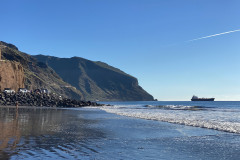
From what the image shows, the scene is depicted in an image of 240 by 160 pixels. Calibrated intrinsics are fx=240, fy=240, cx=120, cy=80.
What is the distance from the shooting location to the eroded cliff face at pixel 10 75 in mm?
77981

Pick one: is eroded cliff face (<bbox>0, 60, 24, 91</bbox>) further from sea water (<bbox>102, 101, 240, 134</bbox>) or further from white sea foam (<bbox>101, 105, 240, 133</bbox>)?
white sea foam (<bbox>101, 105, 240, 133</bbox>)

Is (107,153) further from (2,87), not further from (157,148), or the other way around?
(2,87)

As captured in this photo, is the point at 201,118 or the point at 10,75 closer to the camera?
the point at 201,118

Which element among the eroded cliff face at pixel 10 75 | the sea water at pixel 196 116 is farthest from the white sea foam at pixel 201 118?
the eroded cliff face at pixel 10 75

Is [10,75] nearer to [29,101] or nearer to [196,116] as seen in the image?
[29,101]

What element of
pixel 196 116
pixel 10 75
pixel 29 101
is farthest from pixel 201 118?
pixel 10 75

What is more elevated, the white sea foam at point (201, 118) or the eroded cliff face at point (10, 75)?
the eroded cliff face at point (10, 75)

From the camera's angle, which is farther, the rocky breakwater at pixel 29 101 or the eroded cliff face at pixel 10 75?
the eroded cliff face at pixel 10 75

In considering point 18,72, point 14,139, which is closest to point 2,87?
point 18,72

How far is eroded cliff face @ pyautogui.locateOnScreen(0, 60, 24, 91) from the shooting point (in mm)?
77981

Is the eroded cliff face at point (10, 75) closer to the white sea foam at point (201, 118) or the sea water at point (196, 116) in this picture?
the sea water at point (196, 116)

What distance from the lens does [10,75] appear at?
81.9m

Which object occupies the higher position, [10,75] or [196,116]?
[10,75]

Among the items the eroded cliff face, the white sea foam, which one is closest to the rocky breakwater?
the eroded cliff face
